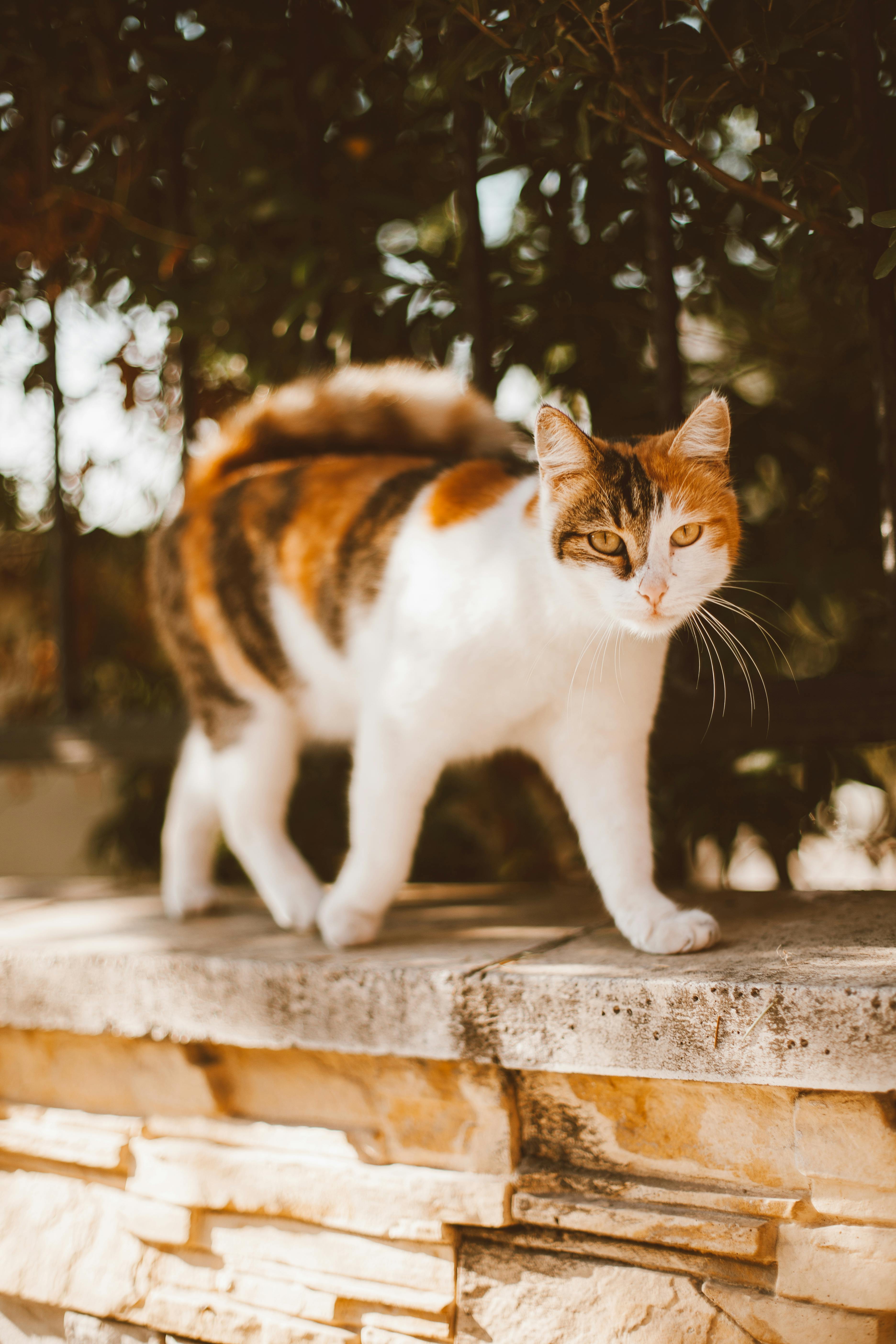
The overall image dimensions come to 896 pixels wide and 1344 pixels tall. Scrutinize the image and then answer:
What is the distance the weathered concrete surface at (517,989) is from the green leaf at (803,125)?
3.26 feet

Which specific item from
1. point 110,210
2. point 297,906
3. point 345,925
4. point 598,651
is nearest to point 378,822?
point 345,925

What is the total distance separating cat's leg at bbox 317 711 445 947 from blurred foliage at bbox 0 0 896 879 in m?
0.49

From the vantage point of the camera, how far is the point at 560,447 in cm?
121

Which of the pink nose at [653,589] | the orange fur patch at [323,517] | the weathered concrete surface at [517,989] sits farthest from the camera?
the orange fur patch at [323,517]

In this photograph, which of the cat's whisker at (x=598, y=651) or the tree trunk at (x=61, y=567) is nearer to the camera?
the cat's whisker at (x=598, y=651)

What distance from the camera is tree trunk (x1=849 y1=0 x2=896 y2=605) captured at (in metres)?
1.26

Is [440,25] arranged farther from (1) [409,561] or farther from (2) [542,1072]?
(2) [542,1072]

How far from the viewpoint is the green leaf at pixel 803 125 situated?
1223mm

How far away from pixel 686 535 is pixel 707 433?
0.45 feet

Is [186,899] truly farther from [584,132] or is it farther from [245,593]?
[584,132]

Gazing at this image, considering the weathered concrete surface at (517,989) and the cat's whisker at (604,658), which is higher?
the cat's whisker at (604,658)

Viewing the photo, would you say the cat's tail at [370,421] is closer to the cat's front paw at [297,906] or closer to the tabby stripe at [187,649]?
the tabby stripe at [187,649]

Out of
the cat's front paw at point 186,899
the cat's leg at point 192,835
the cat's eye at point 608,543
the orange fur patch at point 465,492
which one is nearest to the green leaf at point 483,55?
the orange fur patch at point 465,492

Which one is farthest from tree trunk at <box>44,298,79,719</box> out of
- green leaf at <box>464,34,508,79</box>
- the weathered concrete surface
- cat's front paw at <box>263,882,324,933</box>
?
green leaf at <box>464,34,508,79</box>
